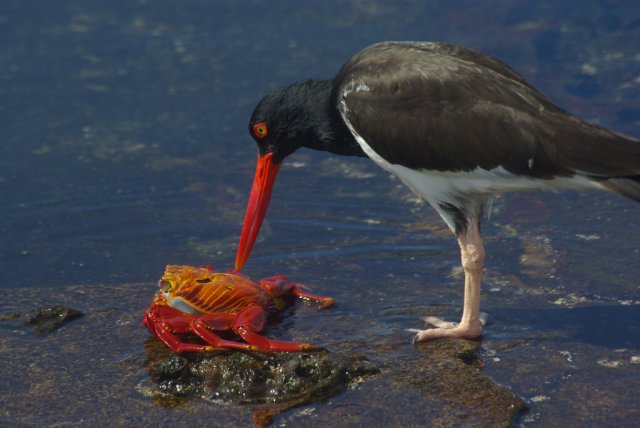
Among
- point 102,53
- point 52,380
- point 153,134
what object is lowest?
point 52,380

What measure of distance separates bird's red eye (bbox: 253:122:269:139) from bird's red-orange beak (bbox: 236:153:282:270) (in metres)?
0.16

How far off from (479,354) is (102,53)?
6.96m

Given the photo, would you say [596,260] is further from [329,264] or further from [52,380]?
[52,380]

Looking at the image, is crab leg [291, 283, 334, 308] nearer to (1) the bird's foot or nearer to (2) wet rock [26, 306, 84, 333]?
(1) the bird's foot

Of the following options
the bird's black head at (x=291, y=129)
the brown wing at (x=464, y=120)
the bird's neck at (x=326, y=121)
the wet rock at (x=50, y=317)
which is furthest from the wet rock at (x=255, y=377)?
the bird's neck at (x=326, y=121)

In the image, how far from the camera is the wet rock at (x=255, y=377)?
15.1 ft

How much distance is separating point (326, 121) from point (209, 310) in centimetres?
143

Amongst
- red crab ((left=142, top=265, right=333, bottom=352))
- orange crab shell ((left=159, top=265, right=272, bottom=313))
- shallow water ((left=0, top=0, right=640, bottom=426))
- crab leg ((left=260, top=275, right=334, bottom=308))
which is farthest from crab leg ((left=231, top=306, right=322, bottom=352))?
crab leg ((left=260, top=275, right=334, bottom=308))

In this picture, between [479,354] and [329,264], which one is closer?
[479,354]

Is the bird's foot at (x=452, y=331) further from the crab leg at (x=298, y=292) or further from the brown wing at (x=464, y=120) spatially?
the brown wing at (x=464, y=120)

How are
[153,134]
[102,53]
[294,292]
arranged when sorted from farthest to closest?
1. [102,53]
2. [153,134]
3. [294,292]

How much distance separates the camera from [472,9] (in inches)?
448

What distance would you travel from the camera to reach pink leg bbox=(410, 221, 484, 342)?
5277 mm

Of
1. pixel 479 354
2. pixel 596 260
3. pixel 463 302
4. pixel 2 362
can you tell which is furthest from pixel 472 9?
pixel 2 362
